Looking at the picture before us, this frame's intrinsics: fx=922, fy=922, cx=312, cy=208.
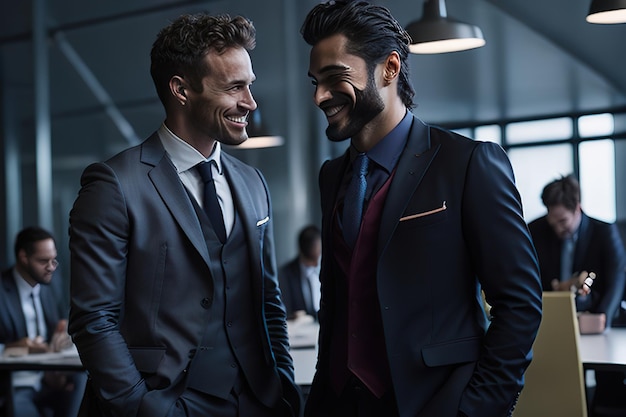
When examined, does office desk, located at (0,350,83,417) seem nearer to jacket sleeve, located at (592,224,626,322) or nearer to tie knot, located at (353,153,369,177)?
tie knot, located at (353,153,369,177)

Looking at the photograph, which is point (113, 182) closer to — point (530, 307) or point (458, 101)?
point (530, 307)

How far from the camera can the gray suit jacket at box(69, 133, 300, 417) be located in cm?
222

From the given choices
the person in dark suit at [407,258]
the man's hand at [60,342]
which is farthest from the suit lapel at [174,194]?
the man's hand at [60,342]

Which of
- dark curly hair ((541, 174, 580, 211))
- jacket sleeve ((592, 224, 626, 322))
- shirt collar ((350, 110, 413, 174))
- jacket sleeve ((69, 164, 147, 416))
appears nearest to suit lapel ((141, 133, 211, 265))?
jacket sleeve ((69, 164, 147, 416))

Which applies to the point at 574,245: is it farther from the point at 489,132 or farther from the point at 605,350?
the point at 489,132

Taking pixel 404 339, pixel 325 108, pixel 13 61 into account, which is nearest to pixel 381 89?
pixel 325 108

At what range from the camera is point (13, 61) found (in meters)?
9.25

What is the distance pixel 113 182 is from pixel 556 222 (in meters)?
3.92

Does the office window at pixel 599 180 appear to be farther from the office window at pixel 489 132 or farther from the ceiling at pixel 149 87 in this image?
the office window at pixel 489 132

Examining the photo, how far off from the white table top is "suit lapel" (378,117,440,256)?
185cm

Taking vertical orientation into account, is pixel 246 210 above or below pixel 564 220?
above

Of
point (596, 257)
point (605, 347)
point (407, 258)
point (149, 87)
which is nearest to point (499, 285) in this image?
point (407, 258)

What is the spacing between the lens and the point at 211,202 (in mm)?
2447

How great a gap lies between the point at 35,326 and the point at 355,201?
4371mm
